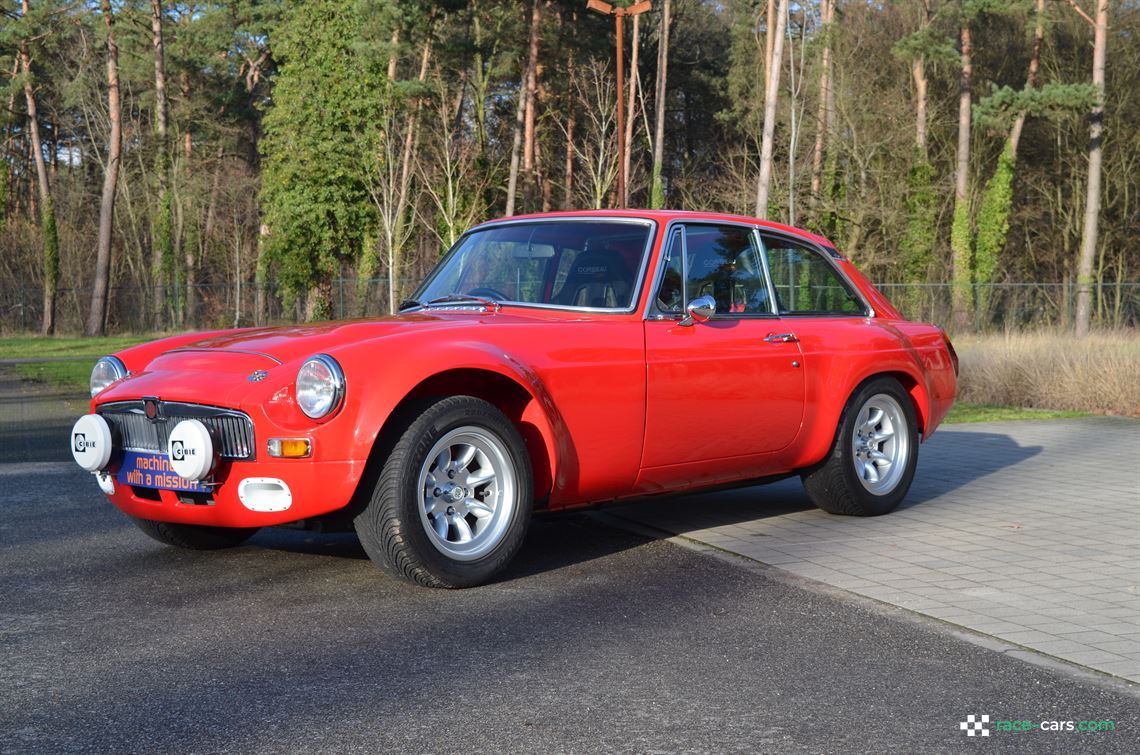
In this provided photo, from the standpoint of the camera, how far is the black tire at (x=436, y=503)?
501 centimetres

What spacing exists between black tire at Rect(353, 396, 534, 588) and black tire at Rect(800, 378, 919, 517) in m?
2.30

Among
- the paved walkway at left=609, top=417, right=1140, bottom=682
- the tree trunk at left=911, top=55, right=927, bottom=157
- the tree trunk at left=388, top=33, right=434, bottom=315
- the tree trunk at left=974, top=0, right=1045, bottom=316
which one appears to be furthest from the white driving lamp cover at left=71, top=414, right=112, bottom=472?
the tree trunk at left=911, top=55, right=927, bottom=157

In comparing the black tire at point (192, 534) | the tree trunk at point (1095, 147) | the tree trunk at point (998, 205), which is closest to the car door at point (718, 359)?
the black tire at point (192, 534)

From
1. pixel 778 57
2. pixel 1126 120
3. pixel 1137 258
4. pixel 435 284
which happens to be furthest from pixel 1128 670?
pixel 1137 258

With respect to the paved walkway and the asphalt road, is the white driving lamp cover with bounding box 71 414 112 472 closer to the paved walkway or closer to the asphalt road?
the asphalt road

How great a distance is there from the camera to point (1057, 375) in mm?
15148

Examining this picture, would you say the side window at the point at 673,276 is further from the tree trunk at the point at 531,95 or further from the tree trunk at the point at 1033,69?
the tree trunk at the point at 531,95

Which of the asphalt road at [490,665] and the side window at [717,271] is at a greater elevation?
the side window at [717,271]

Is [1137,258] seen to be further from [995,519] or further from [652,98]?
[995,519]

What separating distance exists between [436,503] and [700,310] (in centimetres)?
167

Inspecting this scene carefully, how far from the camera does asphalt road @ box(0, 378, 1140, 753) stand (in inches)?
139

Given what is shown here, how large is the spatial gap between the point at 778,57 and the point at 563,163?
28.6m

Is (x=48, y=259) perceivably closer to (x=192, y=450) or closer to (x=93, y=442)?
(x=93, y=442)

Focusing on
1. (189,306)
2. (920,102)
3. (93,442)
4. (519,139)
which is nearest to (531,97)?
(519,139)
